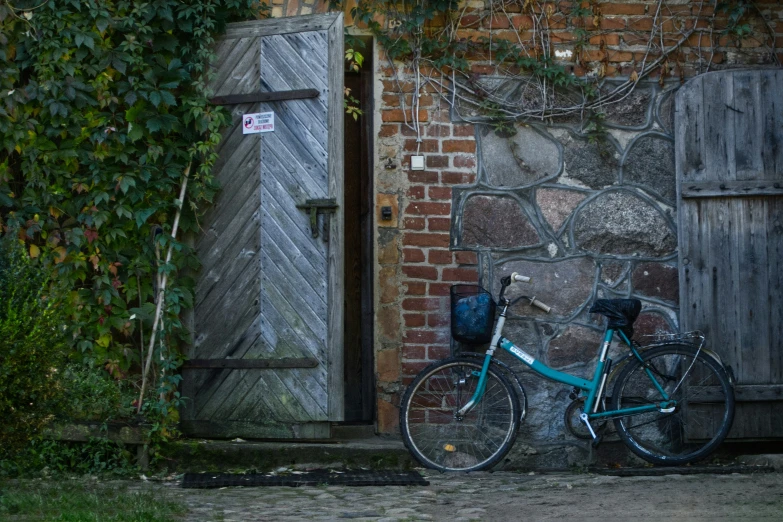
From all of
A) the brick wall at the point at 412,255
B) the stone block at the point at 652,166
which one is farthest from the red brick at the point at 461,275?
the stone block at the point at 652,166

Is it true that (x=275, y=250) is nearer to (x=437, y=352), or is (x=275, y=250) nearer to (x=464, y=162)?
(x=437, y=352)

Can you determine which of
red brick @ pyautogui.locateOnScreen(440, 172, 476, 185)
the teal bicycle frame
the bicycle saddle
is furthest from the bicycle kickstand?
red brick @ pyautogui.locateOnScreen(440, 172, 476, 185)

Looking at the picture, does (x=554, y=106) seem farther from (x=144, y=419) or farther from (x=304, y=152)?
(x=144, y=419)

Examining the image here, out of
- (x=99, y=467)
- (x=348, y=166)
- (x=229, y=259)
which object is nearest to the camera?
(x=99, y=467)

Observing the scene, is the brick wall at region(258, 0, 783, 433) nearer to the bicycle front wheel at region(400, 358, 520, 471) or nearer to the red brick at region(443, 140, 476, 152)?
the red brick at region(443, 140, 476, 152)

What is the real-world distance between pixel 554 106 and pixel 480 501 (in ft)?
8.19

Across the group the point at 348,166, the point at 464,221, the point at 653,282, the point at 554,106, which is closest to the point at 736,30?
the point at 554,106

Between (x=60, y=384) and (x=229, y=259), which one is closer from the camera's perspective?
(x=60, y=384)

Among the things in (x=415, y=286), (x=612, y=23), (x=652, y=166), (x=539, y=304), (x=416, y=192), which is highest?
(x=612, y=23)

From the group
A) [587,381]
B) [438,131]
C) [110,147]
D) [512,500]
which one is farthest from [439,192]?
[512,500]

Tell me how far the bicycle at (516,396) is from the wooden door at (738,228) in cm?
22

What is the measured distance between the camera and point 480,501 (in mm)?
4875

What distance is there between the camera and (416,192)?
617 centimetres

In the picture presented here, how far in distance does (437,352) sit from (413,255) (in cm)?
58
